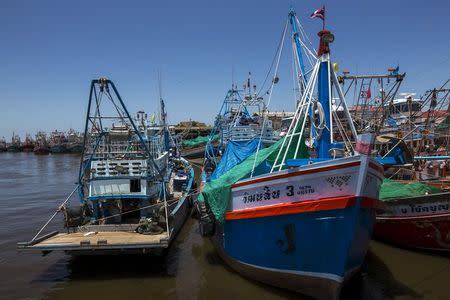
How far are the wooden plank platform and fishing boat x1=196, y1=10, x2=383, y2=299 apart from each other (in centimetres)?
183

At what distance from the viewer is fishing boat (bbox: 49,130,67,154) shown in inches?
2938

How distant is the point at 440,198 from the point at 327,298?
5362mm

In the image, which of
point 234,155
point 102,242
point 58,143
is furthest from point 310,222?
point 58,143

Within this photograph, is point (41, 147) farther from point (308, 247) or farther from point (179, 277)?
point (308, 247)

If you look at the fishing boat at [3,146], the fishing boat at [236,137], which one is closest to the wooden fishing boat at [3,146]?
the fishing boat at [3,146]

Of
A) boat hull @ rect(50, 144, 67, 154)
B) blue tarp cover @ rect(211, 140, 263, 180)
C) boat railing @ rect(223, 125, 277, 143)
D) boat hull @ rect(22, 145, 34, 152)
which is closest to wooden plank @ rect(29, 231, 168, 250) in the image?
blue tarp cover @ rect(211, 140, 263, 180)

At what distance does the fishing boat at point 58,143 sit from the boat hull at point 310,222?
74.6 m

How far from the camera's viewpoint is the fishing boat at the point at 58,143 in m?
74.6

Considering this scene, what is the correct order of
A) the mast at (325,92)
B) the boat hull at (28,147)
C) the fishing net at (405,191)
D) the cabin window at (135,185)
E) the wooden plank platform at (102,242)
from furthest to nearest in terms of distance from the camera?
the boat hull at (28,147), the cabin window at (135,185), the fishing net at (405,191), the wooden plank platform at (102,242), the mast at (325,92)

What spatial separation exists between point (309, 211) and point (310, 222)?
260 mm

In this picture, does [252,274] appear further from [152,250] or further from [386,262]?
[386,262]

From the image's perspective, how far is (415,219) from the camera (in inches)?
433

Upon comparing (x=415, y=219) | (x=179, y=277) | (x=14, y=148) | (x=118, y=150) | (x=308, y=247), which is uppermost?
(x=118, y=150)

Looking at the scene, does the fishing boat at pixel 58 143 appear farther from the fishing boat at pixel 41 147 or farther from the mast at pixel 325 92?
the mast at pixel 325 92
